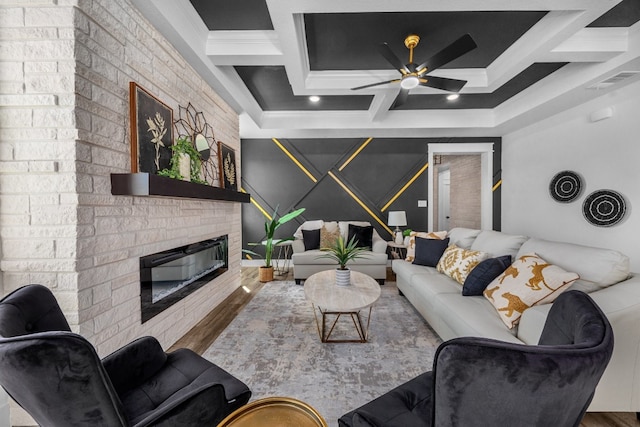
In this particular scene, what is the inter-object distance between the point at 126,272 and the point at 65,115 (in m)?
0.99

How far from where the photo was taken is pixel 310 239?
4.57 meters

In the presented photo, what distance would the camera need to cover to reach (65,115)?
1.47m

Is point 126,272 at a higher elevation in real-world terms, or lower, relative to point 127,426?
higher

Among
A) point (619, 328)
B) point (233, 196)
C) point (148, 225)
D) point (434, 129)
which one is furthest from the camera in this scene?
point (434, 129)

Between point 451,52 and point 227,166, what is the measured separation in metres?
2.73

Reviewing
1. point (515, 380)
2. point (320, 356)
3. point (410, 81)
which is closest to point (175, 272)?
point (320, 356)

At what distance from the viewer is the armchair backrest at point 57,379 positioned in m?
0.75

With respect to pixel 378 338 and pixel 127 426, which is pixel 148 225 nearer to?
pixel 127 426

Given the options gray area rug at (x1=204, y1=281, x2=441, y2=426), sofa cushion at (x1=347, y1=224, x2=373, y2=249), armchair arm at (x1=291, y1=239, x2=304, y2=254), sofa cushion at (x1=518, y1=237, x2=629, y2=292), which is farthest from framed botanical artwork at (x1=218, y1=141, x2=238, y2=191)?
sofa cushion at (x1=518, y1=237, x2=629, y2=292)

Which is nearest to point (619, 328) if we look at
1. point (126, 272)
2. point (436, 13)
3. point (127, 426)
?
point (127, 426)

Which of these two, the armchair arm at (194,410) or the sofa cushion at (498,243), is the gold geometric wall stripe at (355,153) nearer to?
the sofa cushion at (498,243)

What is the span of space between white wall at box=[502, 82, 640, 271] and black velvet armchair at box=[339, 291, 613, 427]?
11.9ft

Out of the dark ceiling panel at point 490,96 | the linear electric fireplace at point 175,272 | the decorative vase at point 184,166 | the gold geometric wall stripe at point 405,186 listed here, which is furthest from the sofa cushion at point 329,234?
the decorative vase at point 184,166

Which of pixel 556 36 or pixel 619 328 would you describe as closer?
pixel 619 328
